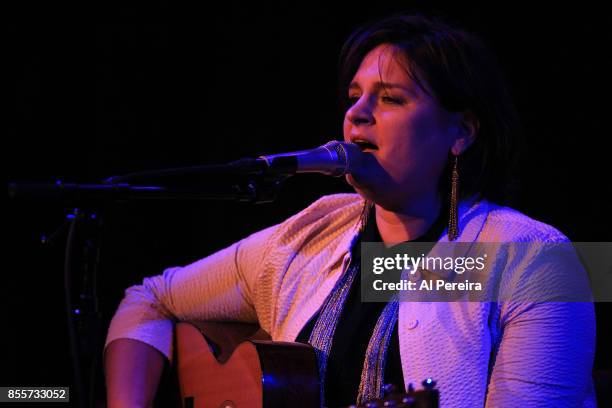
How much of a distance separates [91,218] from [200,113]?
5.58ft

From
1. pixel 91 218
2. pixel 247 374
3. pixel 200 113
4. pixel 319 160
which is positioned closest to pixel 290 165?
pixel 319 160

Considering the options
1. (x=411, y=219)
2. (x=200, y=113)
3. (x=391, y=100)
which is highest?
(x=200, y=113)

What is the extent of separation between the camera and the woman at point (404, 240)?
5.27ft

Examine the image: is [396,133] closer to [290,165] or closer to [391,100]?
[391,100]

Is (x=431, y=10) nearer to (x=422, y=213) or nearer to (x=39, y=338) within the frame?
(x=422, y=213)

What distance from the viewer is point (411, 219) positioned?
195 cm

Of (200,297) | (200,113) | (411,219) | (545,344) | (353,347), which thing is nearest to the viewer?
(545,344)

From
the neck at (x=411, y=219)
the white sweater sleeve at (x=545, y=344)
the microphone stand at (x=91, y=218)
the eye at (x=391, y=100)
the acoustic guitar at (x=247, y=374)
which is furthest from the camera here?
the neck at (x=411, y=219)

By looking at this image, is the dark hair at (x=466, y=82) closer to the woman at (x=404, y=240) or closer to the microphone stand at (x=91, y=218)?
the woman at (x=404, y=240)

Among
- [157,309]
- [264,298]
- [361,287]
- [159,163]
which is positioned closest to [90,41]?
[159,163]

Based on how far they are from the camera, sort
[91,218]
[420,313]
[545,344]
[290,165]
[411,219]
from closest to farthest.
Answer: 1. [91,218]
2. [290,165]
3. [545,344]
4. [420,313]
5. [411,219]

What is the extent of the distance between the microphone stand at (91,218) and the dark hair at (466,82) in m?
0.67

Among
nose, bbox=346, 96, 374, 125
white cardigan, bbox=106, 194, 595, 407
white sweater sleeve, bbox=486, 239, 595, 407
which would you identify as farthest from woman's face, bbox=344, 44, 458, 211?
white sweater sleeve, bbox=486, 239, 595, 407

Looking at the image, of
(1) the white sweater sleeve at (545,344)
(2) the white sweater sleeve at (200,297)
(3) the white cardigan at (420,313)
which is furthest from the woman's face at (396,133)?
(2) the white sweater sleeve at (200,297)
